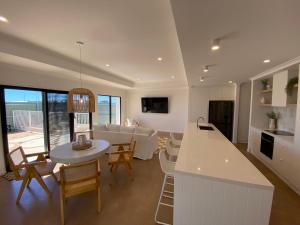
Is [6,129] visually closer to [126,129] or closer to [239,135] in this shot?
[126,129]

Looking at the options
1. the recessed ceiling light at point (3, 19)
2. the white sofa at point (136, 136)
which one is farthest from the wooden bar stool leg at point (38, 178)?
the recessed ceiling light at point (3, 19)

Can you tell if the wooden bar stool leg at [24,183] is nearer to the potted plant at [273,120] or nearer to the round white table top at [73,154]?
the round white table top at [73,154]

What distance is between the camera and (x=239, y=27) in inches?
61.1

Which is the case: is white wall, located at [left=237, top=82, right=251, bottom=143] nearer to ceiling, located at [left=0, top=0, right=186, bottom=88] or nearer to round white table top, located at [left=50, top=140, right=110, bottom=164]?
ceiling, located at [left=0, top=0, right=186, bottom=88]

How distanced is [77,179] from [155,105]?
6.02m

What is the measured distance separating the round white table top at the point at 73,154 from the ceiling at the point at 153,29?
1933 millimetres

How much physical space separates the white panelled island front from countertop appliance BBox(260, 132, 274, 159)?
2542mm

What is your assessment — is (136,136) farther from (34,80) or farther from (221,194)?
(34,80)

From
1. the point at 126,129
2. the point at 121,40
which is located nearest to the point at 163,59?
the point at 121,40

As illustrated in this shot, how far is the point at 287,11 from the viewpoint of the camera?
4.19 feet

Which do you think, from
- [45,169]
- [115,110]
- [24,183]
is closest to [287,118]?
[45,169]

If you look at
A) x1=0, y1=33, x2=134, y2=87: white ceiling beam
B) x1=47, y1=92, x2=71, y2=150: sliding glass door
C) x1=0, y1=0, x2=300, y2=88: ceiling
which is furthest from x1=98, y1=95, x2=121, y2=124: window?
x1=0, y1=0, x2=300, y2=88: ceiling

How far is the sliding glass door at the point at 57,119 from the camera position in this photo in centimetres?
443

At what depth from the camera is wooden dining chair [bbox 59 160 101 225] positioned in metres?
1.85
